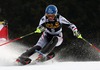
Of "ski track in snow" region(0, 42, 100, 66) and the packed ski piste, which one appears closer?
the packed ski piste

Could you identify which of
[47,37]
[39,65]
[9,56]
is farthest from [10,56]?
[39,65]

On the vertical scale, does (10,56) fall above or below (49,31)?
below

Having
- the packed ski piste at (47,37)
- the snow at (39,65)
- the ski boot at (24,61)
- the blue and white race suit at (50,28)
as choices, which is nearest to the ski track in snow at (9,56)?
the snow at (39,65)

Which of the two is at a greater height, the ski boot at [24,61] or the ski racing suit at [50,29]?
the ski racing suit at [50,29]

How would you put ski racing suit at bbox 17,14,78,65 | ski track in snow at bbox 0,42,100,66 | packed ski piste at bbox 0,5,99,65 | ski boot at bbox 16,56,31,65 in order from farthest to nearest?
1. ski racing suit at bbox 17,14,78,65
2. ski track in snow at bbox 0,42,100,66
3. packed ski piste at bbox 0,5,99,65
4. ski boot at bbox 16,56,31,65

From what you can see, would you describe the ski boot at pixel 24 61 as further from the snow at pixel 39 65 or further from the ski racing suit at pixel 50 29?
the ski racing suit at pixel 50 29

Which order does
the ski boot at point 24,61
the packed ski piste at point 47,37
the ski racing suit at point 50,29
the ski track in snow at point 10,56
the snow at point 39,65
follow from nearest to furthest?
1. the snow at point 39,65
2. the ski boot at point 24,61
3. the packed ski piste at point 47,37
4. the ski track in snow at point 10,56
5. the ski racing suit at point 50,29

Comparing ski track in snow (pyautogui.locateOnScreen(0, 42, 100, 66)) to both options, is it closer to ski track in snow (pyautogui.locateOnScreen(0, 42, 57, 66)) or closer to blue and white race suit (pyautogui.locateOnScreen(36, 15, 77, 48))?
ski track in snow (pyautogui.locateOnScreen(0, 42, 57, 66))

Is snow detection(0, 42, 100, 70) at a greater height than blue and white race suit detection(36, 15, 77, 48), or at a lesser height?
lesser

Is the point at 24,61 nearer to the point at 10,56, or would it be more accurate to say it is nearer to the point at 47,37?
the point at 47,37

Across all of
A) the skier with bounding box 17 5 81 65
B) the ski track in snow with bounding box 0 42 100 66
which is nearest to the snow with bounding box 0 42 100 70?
the ski track in snow with bounding box 0 42 100 66

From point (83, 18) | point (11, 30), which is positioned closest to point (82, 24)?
point (83, 18)

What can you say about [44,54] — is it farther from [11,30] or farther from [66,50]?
[11,30]

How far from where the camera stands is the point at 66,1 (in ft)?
60.1
